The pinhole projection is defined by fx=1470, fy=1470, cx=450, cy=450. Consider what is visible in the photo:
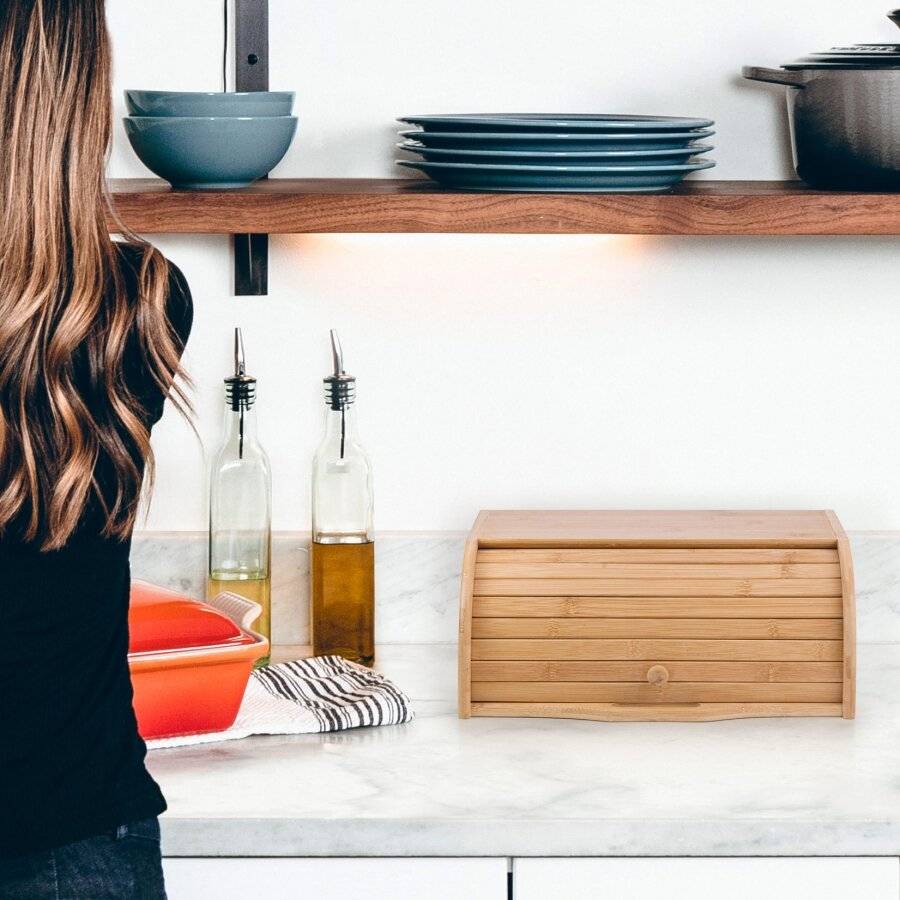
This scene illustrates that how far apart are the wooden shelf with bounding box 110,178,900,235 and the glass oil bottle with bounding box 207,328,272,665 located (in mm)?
312

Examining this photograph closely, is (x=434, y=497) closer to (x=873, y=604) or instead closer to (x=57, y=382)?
(x=873, y=604)

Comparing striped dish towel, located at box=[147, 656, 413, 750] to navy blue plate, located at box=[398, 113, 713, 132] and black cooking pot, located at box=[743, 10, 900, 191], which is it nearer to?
navy blue plate, located at box=[398, 113, 713, 132]

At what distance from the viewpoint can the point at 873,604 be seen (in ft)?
6.45

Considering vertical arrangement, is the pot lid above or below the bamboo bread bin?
above

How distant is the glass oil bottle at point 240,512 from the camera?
1924mm

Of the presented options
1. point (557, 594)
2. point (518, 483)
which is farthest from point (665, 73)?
point (557, 594)

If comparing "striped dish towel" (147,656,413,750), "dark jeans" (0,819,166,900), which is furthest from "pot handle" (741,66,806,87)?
"dark jeans" (0,819,166,900)

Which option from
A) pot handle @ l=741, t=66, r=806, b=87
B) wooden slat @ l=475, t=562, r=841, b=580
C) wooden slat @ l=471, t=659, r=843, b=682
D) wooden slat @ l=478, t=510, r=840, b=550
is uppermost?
pot handle @ l=741, t=66, r=806, b=87

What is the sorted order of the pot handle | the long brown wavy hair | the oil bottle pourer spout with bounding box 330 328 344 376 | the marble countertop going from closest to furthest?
1. the long brown wavy hair
2. the marble countertop
3. the pot handle
4. the oil bottle pourer spout with bounding box 330 328 344 376

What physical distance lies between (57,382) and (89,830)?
365 millimetres

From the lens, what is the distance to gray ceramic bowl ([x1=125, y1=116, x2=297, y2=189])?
1603 millimetres

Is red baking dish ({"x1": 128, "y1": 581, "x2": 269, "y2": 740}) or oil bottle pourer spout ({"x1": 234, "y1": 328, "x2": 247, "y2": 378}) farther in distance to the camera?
oil bottle pourer spout ({"x1": 234, "y1": 328, "x2": 247, "y2": 378})

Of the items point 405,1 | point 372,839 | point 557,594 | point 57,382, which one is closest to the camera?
point 57,382

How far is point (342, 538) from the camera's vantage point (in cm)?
192
